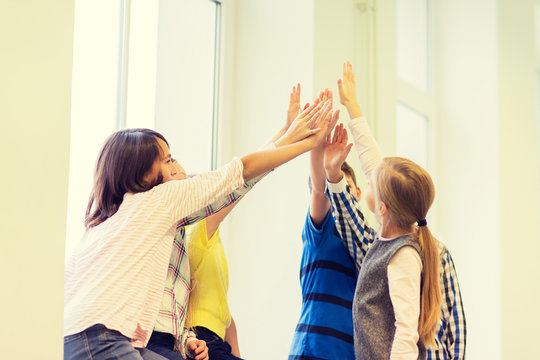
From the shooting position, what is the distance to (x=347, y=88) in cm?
193

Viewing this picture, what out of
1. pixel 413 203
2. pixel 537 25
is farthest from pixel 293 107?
pixel 537 25

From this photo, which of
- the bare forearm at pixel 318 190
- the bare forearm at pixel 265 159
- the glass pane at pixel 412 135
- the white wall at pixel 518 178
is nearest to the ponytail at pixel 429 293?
the bare forearm at pixel 318 190

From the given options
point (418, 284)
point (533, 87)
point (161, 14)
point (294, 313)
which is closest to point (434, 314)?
point (418, 284)

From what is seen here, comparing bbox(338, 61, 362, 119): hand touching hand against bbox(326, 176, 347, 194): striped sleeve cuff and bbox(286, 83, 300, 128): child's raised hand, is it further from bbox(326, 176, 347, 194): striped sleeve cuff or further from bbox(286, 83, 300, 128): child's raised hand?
bbox(326, 176, 347, 194): striped sleeve cuff

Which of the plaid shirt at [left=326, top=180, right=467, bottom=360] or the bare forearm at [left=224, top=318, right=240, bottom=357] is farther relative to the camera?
the bare forearm at [left=224, top=318, right=240, bottom=357]

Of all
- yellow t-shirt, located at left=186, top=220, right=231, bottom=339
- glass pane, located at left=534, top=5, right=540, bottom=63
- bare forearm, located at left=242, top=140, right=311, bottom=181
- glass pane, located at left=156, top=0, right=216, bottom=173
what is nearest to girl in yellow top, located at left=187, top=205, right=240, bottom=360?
yellow t-shirt, located at left=186, top=220, right=231, bottom=339

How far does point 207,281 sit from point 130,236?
388 millimetres

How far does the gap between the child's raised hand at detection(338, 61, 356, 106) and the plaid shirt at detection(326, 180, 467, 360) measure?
11.0 inches

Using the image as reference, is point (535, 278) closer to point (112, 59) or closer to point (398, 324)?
point (398, 324)

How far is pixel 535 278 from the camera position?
401 cm

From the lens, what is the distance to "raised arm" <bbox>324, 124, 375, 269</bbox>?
1.80m

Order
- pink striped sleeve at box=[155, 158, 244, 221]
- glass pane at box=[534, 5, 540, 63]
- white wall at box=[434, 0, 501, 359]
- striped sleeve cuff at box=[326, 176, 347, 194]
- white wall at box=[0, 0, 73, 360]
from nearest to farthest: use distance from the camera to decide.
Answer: white wall at box=[0, 0, 73, 360], pink striped sleeve at box=[155, 158, 244, 221], striped sleeve cuff at box=[326, 176, 347, 194], white wall at box=[434, 0, 501, 359], glass pane at box=[534, 5, 540, 63]

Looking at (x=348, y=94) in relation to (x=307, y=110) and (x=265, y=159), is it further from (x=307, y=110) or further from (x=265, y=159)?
(x=265, y=159)

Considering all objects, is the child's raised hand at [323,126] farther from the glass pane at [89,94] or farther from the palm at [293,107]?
the glass pane at [89,94]
